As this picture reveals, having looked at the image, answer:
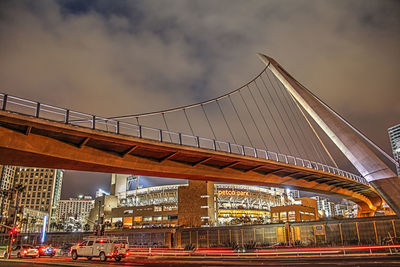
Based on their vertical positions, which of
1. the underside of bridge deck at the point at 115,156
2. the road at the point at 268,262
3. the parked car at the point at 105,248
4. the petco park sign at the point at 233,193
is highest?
the petco park sign at the point at 233,193

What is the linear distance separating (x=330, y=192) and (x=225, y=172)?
34182 mm

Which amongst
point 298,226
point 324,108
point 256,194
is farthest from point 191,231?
point 256,194

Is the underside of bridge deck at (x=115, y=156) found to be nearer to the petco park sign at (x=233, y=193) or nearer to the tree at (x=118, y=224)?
the petco park sign at (x=233, y=193)

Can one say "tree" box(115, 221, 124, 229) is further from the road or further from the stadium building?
the road

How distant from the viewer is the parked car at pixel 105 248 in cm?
2800

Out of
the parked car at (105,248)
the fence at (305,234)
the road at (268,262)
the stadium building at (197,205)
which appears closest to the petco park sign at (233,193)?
the stadium building at (197,205)

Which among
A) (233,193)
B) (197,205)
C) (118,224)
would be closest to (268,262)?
(197,205)

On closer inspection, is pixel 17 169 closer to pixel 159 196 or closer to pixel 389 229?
pixel 159 196

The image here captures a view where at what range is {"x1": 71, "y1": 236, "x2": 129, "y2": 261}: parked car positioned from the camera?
1102 inches

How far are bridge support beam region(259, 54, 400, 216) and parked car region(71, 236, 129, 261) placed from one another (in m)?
20.6

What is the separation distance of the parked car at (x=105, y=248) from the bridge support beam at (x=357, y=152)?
2065 cm

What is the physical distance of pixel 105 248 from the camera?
28.3 m

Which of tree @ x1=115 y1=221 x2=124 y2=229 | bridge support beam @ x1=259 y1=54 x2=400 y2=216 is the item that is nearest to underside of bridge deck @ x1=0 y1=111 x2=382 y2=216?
bridge support beam @ x1=259 y1=54 x2=400 y2=216

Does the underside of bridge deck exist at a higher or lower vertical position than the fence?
higher
